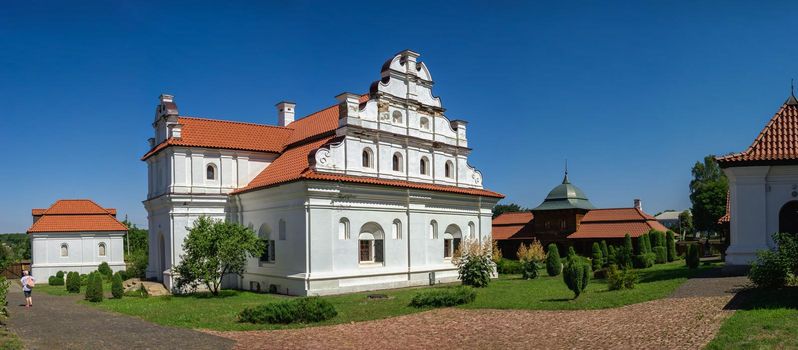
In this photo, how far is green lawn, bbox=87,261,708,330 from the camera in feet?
60.4

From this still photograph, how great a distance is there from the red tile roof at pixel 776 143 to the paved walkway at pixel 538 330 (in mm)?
5880

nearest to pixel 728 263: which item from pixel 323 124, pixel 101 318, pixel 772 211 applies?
pixel 772 211

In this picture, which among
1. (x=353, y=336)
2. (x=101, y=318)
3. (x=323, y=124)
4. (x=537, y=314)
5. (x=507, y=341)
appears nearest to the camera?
(x=507, y=341)

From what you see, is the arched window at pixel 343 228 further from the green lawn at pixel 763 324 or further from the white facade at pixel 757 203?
the green lawn at pixel 763 324

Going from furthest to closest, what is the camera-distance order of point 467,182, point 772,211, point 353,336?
1. point 467,182
2. point 772,211
3. point 353,336

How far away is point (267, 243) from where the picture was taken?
2969 cm

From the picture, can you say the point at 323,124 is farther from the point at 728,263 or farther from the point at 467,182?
the point at 728,263

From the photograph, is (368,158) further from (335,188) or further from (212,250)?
(212,250)

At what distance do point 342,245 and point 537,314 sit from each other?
12.1 metres

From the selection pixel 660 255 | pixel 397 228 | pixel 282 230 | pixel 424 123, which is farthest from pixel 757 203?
pixel 660 255

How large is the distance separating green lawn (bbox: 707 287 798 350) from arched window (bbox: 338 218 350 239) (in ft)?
53.8

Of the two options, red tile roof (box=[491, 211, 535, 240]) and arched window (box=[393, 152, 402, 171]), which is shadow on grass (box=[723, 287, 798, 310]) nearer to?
arched window (box=[393, 152, 402, 171])

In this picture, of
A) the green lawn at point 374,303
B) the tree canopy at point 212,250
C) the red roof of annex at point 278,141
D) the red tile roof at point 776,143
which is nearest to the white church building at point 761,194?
the red tile roof at point 776,143

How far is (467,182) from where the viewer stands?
3550 cm
